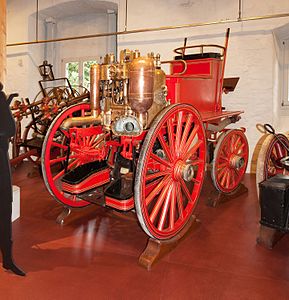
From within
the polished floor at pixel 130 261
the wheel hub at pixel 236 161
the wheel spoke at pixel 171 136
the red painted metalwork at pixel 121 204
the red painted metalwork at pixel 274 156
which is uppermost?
the wheel spoke at pixel 171 136

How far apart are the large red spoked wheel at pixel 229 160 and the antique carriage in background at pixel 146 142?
1 centimetres

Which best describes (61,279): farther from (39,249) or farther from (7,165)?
(7,165)

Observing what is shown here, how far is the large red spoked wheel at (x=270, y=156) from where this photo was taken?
2891 mm

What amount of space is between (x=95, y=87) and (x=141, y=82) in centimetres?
64

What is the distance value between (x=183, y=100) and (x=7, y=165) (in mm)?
2005

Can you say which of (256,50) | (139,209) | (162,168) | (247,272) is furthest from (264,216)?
(256,50)

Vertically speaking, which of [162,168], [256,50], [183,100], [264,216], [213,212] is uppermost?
[256,50]

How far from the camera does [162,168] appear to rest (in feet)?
7.91

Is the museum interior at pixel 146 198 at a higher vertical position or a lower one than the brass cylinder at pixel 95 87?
lower

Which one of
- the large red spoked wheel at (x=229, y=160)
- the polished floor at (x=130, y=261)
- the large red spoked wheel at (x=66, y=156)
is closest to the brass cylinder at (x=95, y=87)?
the large red spoked wheel at (x=66, y=156)

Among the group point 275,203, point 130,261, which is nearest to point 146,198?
point 130,261

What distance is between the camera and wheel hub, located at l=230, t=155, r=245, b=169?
12.2ft

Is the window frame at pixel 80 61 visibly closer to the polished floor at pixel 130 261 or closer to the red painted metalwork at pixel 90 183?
the polished floor at pixel 130 261

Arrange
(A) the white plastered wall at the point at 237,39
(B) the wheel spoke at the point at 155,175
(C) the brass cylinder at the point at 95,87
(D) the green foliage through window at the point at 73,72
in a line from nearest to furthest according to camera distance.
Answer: (B) the wheel spoke at the point at 155,175, (C) the brass cylinder at the point at 95,87, (A) the white plastered wall at the point at 237,39, (D) the green foliage through window at the point at 73,72
